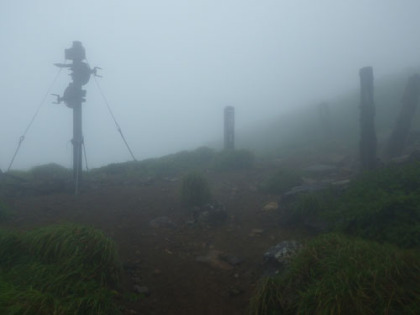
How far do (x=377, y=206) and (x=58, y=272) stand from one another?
14.6 feet

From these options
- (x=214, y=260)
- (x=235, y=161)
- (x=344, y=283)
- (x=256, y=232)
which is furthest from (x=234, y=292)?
(x=235, y=161)

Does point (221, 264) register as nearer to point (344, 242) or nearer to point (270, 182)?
point (344, 242)

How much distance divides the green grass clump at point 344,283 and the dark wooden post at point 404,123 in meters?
8.36

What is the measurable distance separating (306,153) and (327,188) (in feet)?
22.6

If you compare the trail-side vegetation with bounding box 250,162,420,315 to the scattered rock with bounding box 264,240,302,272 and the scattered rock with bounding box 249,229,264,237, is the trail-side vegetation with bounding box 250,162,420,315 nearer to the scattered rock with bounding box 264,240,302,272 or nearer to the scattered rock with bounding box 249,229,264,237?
the scattered rock with bounding box 264,240,302,272

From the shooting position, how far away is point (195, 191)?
8.02 m

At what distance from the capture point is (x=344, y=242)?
13.3 ft

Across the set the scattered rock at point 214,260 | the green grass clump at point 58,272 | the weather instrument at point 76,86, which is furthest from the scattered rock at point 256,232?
the weather instrument at point 76,86

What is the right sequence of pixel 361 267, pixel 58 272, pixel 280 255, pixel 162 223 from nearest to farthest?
pixel 361 267 → pixel 58 272 → pixel 280 255 → pixel 162 223

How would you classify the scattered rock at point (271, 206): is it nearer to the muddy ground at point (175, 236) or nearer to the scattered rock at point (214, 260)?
the muddy ground at point (175, 236)

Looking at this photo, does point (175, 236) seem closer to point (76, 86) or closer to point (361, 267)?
point (361, 267)

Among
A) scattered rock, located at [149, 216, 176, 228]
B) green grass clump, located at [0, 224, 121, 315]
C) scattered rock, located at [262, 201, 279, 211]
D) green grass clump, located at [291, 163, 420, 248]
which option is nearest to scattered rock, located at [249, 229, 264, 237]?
green grass clump, located at [291, 163, 420, 248]

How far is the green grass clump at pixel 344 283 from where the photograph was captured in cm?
304

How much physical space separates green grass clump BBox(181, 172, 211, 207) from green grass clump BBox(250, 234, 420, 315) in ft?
13.4
